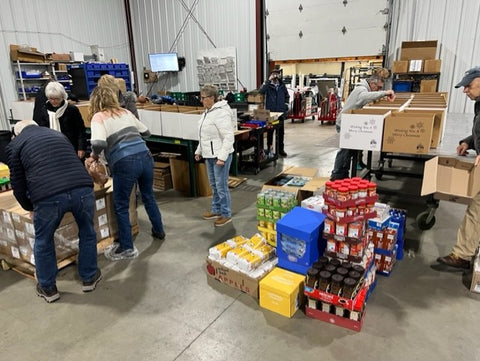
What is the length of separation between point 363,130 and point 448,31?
5.28 m

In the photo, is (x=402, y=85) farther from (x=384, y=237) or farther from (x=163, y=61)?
(x=163, y=61)

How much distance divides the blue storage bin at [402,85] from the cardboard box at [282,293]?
5922 millimetres

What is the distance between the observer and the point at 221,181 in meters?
3.47

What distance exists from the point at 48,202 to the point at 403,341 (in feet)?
7.78

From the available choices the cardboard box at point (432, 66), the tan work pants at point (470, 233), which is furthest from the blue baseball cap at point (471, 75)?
the cardboard box at point (432, 66)

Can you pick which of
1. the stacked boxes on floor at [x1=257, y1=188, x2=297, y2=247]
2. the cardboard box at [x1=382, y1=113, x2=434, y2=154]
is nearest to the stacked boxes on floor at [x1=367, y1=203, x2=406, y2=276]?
the cardboard box at [x1=382, y1=113, x2=434, y2=154]

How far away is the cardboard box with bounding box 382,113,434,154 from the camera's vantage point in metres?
2.79

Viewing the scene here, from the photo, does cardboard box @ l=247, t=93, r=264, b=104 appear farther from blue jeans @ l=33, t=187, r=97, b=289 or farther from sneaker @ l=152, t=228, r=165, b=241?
blue jeans @ l=33, t=187, r=97, b=289

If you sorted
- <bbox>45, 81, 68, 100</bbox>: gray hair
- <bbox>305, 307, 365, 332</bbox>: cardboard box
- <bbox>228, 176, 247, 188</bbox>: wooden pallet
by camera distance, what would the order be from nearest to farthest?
<bbox>305, 307, 365, 332</bbox>: cardboard box → <bbox>45, 81, 68, 100</bbox>: gray hair → <bbox>228, 176, 247, 188</bbox>: wooden pallet

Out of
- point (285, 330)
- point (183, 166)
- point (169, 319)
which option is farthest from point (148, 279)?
point (183, 166)

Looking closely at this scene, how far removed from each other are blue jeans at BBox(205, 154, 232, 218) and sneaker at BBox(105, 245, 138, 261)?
1025 mm

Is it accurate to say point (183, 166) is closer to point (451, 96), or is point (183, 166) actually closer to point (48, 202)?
point (48, 202)

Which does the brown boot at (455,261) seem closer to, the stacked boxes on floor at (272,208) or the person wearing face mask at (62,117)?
the stacked boxes on floor at (272,208)

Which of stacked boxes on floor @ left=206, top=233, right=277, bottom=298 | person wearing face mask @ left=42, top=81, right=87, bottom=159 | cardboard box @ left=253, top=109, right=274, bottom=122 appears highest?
person wearing face mask @ left=42, top=81, right=87, bottom=159
